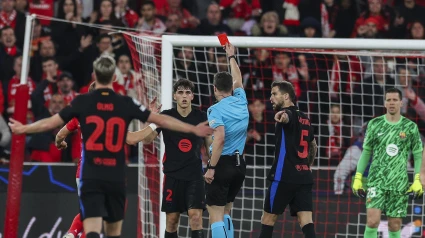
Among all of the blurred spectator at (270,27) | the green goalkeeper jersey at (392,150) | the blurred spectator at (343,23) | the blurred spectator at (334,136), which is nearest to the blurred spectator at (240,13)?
→ the blurred spectator at (270,27)

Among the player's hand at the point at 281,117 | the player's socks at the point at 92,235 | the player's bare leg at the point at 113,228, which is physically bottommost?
the player's socks at the point at 92,235

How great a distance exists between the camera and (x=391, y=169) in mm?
11148

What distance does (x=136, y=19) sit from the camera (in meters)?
16.1

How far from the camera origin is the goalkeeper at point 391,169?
11125 millimetres

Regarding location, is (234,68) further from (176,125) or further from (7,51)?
(7,51)

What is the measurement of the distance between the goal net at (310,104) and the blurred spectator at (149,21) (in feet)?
3.83

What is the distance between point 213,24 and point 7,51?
320cm

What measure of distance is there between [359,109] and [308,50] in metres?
2.99

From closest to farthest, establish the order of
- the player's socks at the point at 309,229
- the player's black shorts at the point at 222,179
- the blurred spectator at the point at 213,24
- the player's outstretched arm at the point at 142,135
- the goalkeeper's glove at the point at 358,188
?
the player's outstretched arm at the point at 142,135 → the player's socks at the point at 309,229 → the player's black shorts at the point at 222,179 → the goalkeeper's glove at the point at 358,188 → the blurred spectator at the point at 213,24

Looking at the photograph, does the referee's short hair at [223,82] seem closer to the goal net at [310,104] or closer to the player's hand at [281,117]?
the player's hand at [281,117]

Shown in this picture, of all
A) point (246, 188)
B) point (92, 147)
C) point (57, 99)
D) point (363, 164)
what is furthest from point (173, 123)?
point (57, 99)

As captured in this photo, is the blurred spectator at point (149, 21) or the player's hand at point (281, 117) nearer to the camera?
the player's hand at point (281, 117)

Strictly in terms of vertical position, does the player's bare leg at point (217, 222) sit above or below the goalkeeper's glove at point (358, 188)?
below

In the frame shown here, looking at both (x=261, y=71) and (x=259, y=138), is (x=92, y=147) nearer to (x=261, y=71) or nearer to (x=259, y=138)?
(x=259, y=138)
